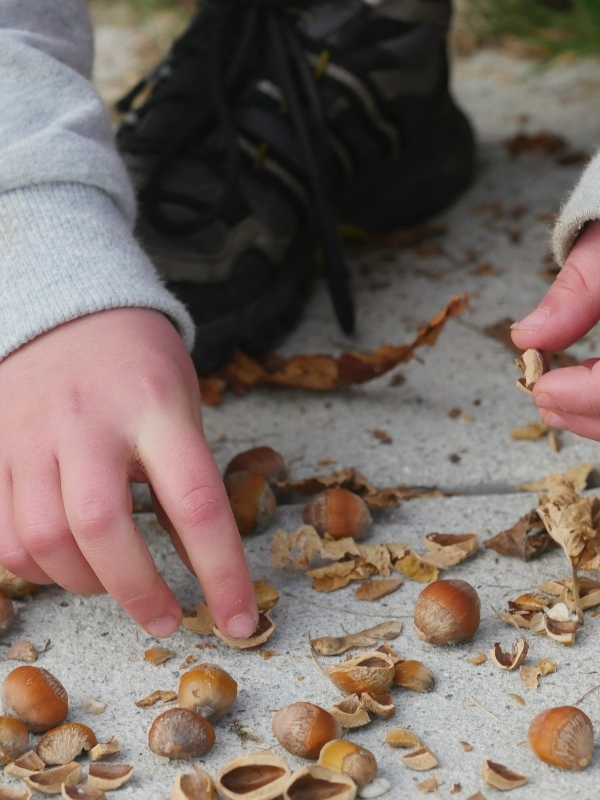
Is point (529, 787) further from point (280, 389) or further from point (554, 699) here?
point (280, 389)

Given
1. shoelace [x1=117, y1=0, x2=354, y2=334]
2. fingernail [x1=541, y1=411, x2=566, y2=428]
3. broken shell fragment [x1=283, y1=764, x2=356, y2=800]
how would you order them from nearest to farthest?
1. broken shell fragment [x1=283, y1=764, x2=356, y2=800]
2. fingernail [x1=541, y1=411, x2=566, y2=428]
3. shoelace [x1=117, y1=0, x2=354, y2=334]

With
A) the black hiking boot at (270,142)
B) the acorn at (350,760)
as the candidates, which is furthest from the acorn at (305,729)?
the black hiking boot at (270,142)

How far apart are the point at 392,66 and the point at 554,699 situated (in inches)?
47.2

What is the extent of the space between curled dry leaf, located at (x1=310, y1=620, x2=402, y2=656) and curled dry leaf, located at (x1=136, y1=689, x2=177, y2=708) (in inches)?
5.6

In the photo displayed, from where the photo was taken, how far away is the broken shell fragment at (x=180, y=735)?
742mm

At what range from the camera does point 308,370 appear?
1361 mm

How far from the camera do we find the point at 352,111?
1612mm

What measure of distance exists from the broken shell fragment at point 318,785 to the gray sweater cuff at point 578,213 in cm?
57

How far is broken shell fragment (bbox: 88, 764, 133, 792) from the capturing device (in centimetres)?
73

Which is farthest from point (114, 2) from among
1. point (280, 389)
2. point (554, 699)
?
point (554, 699)

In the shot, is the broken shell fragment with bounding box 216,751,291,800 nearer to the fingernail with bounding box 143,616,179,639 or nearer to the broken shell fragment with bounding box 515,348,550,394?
the fingernail with bounding box 143,616,179,639

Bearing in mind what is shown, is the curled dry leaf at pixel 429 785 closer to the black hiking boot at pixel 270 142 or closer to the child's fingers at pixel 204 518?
the child's fingers at pixel 204 518

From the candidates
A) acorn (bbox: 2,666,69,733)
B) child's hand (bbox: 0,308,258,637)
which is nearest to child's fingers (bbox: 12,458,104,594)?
child's hand (bbox: 0,308,258,637)

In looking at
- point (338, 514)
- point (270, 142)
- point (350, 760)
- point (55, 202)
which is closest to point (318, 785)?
point (350, 760)
